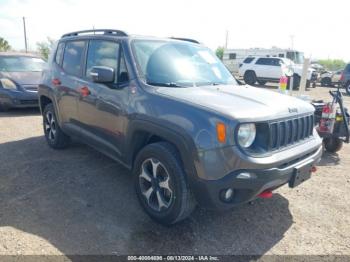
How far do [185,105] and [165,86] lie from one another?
0.58m

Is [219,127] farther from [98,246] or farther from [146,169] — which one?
[98,246]

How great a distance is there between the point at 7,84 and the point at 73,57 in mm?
4848

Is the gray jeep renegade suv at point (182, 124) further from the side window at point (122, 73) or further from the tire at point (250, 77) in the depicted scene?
the tire at point (250, 77)

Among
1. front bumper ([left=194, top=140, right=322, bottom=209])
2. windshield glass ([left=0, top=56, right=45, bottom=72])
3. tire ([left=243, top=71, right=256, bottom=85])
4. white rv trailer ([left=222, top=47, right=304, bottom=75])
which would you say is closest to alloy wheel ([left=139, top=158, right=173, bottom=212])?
front bumper ([left=194, top=140, right=322, bottom=209])

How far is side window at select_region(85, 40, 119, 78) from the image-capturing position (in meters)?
3.80

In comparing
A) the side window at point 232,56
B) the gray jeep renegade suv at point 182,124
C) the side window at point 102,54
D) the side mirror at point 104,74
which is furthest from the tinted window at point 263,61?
the side mirror at point 104,74

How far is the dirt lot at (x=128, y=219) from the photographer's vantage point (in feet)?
Result: 9.66

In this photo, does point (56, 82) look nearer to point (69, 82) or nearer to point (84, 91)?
point (69, 82)

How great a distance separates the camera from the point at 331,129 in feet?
17.7

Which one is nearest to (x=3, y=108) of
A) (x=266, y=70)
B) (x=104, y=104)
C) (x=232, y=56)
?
(x=104, y=104)

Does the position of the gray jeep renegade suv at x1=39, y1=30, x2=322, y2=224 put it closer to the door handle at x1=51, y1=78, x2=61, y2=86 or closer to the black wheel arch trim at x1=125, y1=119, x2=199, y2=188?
the black wheel arch trim at x1=125, y1=119, x2=199, y2=188

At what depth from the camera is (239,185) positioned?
2.68m

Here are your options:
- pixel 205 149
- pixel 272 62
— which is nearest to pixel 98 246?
pixel 205 149

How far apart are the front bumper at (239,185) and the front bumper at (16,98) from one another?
7127 mm
